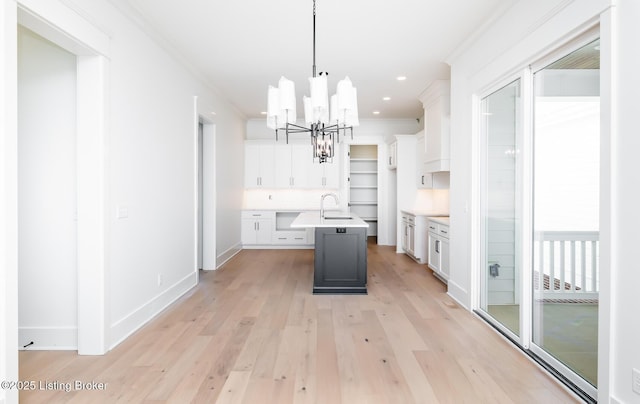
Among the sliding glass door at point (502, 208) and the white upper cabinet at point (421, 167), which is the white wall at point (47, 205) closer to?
the sliding glass door at point (502, 208)

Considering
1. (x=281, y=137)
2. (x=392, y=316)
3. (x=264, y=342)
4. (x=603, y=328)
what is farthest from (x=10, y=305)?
(x=281, y=137)

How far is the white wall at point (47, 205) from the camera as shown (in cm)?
274

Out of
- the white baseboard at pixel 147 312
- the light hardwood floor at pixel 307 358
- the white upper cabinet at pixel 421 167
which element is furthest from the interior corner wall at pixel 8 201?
the white upper cabinet at pixel 421 167

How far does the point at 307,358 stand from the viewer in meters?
2.63

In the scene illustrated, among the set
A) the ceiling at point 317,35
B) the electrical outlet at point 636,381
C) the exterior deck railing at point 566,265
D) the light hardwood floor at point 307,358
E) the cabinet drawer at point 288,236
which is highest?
the ceiling at point 317,35

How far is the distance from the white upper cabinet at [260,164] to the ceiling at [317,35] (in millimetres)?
2336

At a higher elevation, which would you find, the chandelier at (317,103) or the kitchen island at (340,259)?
the chandelier at (317,103)

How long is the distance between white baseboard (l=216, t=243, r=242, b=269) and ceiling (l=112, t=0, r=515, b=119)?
272cm

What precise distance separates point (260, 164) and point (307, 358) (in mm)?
5428

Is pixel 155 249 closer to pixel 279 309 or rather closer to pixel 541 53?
pixel 279 309

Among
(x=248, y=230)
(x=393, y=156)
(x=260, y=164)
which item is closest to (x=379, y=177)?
(x=393, y=156)

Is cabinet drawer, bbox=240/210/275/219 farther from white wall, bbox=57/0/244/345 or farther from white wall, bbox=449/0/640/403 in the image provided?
white wall, bbox=449/0/640/403

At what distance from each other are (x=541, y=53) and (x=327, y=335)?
2703 mm

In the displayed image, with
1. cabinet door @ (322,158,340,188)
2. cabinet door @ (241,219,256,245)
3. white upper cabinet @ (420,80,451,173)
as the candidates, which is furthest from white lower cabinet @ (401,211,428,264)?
cabinet door @ (241,219,256,245)
